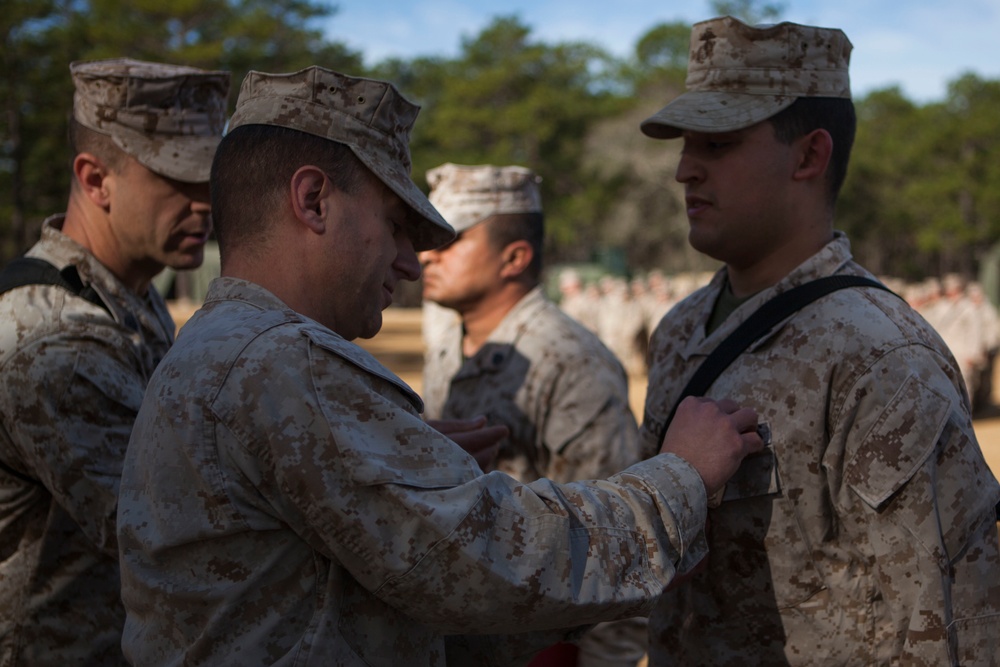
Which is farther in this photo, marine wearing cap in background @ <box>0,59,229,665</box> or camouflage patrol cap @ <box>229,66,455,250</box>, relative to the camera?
marine wearing cap in background @ <box>0,59,229,665</box>

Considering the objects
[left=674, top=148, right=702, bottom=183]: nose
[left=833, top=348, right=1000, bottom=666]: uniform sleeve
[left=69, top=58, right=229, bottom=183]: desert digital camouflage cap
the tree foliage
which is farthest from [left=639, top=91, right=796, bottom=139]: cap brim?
the tree foliage

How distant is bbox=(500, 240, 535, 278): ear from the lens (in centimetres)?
463

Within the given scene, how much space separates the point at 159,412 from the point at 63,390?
1.01 m

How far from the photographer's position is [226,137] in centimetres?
216

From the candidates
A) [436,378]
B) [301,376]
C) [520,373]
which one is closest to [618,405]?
[520,373]

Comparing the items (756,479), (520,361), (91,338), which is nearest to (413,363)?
(520,361)

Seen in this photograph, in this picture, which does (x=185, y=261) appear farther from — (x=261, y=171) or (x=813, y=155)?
(x=813, y=155)

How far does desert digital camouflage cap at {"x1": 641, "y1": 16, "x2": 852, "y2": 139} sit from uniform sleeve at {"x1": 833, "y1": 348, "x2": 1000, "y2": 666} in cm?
85

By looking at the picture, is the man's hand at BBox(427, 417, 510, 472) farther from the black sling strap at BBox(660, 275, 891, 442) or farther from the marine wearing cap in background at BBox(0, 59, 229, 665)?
the marine wearing cap in background at BBox(0, 59, 229, 665)

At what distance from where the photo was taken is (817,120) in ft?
9.59

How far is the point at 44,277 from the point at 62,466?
0.71 m

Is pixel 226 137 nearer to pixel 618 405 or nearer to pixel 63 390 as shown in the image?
pixel 63 390

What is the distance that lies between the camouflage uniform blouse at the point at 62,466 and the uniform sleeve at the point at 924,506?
2000mm

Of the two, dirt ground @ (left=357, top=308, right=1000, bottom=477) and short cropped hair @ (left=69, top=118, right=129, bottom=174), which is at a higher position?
short cropped hair @ (left=69, top=118, right=129, bottom=174)
